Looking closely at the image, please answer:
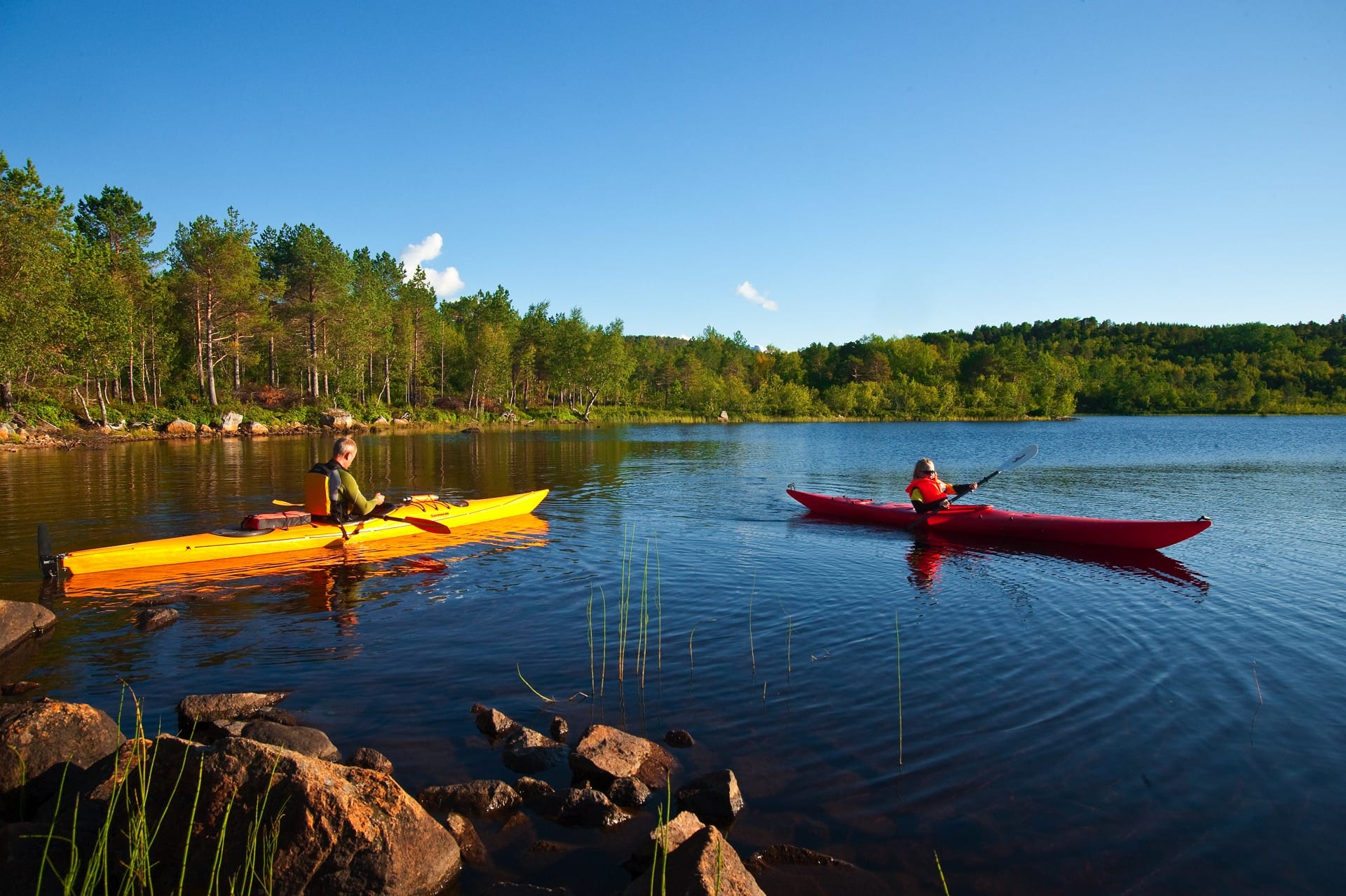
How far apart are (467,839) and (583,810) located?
24.3 inches

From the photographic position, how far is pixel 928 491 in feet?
44.2

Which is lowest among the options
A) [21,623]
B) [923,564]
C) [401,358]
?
[923,564]

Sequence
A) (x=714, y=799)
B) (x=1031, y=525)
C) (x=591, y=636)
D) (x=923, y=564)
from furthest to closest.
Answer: (x=1031, y=525), (x=923, y=564), (x=591, y=636), (x=714, y=799)

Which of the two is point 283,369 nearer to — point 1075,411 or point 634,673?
point 634,673

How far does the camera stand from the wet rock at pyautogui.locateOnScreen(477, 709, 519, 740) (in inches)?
198

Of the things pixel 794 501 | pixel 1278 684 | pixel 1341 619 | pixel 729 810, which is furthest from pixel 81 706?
pixel 794 501

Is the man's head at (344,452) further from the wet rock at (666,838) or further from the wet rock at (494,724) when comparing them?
the wet rock at (666,838)

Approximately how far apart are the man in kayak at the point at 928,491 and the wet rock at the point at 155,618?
10921 millimetres

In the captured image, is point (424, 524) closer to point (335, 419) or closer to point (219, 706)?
point (219, 706)

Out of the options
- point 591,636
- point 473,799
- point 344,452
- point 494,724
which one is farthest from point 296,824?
point 344,452

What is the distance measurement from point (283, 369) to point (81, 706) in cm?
5635

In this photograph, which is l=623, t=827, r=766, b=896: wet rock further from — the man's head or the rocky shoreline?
the man's head

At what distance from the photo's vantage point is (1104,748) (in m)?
5.10

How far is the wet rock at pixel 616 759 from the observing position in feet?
14.4
